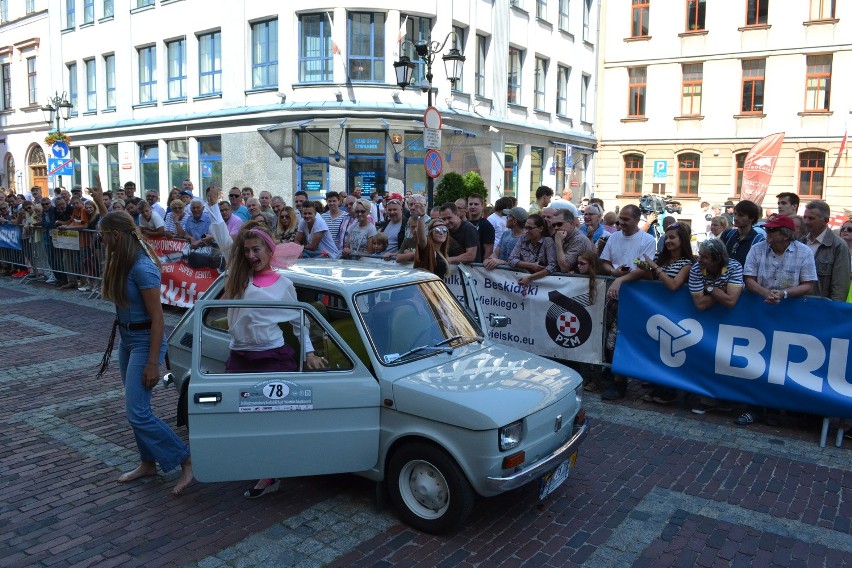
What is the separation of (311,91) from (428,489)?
21.2 metres

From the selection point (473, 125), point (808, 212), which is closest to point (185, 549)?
point (808, 212)

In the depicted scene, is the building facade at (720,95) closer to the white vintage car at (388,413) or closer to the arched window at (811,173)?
the arched window at (811,173)

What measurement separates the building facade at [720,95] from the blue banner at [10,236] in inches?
1090

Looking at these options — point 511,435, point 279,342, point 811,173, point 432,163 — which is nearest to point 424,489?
point 511,435

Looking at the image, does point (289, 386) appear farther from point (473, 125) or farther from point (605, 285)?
point (473, 125)

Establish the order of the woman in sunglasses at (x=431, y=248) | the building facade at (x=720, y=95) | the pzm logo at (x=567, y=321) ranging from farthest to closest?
the building facade at (x=720, y=95)
the pzm logo at (x=567, y=321)
the woman in sunglasses at (x=431, y=248)

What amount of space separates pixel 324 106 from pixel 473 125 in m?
6.50

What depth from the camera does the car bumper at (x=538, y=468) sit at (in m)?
4.25

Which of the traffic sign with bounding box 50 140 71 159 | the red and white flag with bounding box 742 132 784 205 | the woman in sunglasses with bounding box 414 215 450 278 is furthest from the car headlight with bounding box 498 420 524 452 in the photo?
the traffic sign with bounding box 50 140 71 159

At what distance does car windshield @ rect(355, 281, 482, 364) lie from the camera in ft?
15.7

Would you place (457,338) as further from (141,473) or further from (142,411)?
(141,473)

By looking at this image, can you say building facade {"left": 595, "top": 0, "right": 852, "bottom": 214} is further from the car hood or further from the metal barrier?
the car hood

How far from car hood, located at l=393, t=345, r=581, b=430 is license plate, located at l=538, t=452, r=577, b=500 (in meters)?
0.48

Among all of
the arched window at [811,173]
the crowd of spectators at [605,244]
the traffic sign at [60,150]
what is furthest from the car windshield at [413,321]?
the arched window at [811,173]
